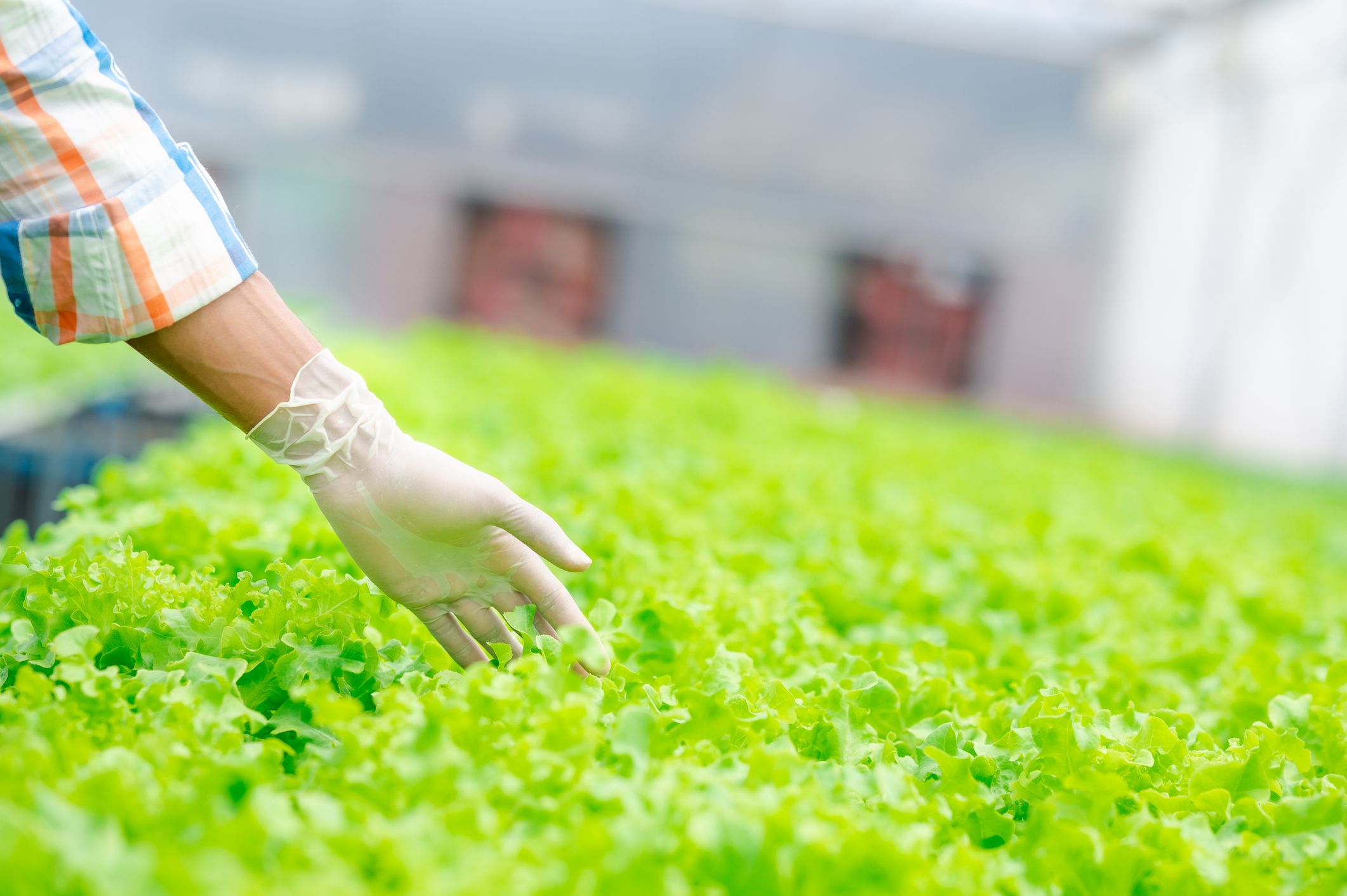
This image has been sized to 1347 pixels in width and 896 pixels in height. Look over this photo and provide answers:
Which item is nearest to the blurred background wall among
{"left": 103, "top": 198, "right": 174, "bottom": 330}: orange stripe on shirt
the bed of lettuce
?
the bed of lettuce

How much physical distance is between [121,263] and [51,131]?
8.2 inches

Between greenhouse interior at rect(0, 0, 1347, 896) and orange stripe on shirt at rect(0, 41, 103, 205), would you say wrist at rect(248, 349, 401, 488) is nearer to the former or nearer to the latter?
greenhouse interior at rect(0, 0, 1347, 896)

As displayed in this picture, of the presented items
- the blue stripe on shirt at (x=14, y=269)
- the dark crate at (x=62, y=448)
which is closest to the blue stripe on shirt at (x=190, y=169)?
the blue stripe on shirt at (x=14, y=269)

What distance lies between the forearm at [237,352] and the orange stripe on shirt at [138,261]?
0.05 meters

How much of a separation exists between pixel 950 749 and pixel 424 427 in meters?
3.25

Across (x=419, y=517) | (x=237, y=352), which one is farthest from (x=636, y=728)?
(x=237, y=352)

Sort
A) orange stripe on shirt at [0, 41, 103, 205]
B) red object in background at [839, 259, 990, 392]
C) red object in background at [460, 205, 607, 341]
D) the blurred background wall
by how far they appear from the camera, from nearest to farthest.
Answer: orange stripe on shirt at [0, 41, 103, 205] < the blurred background wall < red object in background at [460, 205, 607, 341] < red object in background at [839, 259, 990, 392]

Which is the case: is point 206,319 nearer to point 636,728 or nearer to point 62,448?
point 636,728

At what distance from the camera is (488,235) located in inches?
774

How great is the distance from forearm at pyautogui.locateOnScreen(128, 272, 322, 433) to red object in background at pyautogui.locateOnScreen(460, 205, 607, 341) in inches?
713

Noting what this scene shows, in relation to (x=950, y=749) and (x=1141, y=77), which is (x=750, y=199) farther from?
(x=950, y=749)

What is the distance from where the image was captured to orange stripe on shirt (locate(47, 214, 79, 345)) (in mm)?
1776

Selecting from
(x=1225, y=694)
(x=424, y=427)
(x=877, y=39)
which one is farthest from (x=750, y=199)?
(x=1225, y=694)

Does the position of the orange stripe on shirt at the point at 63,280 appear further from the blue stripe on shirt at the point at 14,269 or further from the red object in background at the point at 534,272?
the red object in background at the point at 534,272
